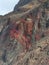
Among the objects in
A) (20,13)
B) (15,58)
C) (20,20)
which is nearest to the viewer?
(15,58)

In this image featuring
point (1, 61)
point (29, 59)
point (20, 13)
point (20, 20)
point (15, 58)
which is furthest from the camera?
point (20, 13)

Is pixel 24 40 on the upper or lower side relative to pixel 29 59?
lower

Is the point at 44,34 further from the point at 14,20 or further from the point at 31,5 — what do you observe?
the point at 31,5

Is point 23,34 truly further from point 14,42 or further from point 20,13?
point 20,13

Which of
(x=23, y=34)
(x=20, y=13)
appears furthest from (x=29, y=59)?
(x=20, y=13)

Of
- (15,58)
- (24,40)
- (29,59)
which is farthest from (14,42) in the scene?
(29,59)

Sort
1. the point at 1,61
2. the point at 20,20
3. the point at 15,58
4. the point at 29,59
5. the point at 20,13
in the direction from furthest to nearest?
the point at 20,13 → the point at 20,20 → the point at 1,61 → the point at 15,58 → the point at 29,59

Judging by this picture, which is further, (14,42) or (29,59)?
(14,42)

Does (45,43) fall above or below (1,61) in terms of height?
above

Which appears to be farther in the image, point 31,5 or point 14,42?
point 31,5
